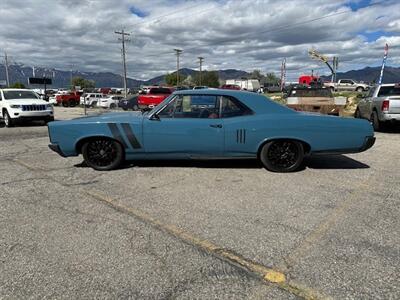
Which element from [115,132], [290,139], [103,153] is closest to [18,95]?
[103,153]

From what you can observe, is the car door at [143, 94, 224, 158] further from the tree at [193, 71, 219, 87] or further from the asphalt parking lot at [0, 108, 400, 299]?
the tree at [193, 71, 219, 87]

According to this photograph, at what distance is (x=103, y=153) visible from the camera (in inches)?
240

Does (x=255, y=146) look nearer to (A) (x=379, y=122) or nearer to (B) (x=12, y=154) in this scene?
(B) (x=12, y=154)

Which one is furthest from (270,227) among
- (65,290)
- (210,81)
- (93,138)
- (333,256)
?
(210,81)

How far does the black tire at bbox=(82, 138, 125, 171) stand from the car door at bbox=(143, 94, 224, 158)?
58 cm

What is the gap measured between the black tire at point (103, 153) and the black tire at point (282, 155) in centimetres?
248

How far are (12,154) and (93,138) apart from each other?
312cm

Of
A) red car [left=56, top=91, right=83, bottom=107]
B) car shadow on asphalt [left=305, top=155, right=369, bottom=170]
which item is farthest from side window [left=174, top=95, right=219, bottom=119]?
red car [left=56, top=91, right=83, bottom=107]

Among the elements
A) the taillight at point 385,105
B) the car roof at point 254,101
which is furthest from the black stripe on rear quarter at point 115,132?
the taillight at point 385,105

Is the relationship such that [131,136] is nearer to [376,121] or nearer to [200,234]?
[200,234]

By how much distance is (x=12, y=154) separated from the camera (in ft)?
26.1

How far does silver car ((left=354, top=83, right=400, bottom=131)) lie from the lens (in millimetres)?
10977

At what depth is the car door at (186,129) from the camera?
581 centimetres

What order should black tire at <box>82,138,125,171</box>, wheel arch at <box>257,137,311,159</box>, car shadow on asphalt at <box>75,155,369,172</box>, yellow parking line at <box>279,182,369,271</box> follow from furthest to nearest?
car shadow on asphalt at <box>75,155,369,172</box> → black tire at <box>82,138,125,171</box> → wheel arch at <box>257,137,311,159</box> → yellow parking line at <box>279,182,369,271</box>
